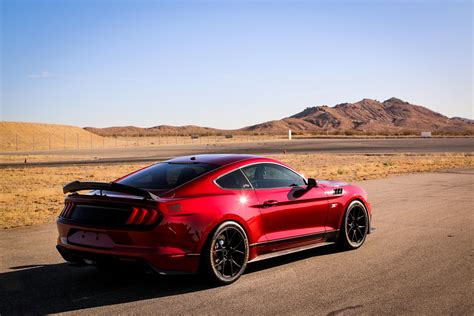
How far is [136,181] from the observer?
6863 mm

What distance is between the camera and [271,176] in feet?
24.5

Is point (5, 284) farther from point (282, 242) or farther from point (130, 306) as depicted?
point (282, 242)

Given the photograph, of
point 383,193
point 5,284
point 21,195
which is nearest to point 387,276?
point 5,284

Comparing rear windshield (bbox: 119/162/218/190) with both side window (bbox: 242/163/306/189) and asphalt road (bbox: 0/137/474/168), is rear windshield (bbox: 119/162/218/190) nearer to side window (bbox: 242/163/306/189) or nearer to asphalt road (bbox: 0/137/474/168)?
side window (bbox: 242/163/306/189)

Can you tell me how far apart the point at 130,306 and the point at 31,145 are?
265ft

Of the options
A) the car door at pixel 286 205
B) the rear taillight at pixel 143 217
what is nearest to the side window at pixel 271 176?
the car door at pixel 286 205

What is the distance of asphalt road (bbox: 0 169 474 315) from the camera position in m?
5.57

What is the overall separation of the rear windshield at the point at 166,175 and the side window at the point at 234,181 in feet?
0.71

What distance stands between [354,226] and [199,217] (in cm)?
318

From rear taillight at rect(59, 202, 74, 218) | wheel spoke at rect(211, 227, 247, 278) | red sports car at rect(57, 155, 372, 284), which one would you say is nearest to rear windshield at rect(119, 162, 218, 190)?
red sports car at rect(57, 155, 372, 284)

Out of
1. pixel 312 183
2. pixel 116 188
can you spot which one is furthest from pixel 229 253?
pixel 312 183

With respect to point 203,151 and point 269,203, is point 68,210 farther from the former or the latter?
point 203,151

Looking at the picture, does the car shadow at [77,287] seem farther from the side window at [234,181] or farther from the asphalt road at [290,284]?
the side window at [234,181]

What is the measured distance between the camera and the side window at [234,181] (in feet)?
22.2
